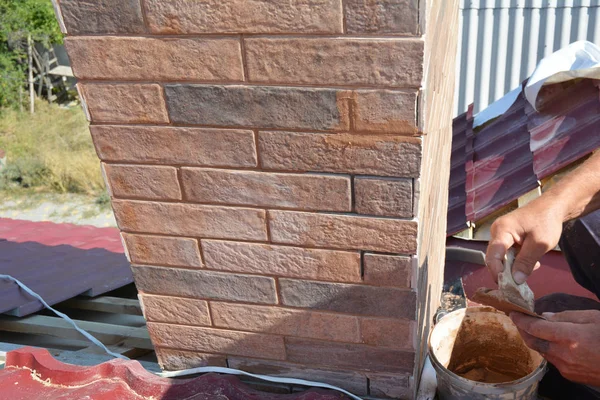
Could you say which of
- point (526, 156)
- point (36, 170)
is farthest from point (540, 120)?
point (36, 170)

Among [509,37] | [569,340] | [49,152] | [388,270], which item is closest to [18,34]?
[49,152]

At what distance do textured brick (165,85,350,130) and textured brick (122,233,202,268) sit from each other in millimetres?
405

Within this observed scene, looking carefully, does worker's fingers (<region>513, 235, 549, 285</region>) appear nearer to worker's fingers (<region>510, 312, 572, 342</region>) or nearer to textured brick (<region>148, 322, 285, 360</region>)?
worker's fingers (<region>510, 312, 572, 342</region>)

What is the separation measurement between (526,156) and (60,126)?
56.4 ft

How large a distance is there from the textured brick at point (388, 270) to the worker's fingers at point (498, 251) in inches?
21.7

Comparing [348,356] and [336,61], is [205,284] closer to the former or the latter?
[348,356]

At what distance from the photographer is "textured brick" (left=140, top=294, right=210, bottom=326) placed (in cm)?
175

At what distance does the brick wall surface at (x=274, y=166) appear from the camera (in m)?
1.26

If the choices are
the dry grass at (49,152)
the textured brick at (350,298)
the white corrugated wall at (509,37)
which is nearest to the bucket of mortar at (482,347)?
the textured brick at (350,298)

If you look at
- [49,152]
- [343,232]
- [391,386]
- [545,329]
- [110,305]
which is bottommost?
[49,152]

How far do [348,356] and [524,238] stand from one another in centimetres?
81

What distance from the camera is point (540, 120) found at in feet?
13.5

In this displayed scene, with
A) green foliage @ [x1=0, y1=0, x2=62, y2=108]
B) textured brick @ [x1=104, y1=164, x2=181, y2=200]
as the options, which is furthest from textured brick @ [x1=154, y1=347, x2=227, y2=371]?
green foliage @ [x1=0, y1=0, x2=62, y2=108]

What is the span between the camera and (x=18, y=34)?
17.4 meters
